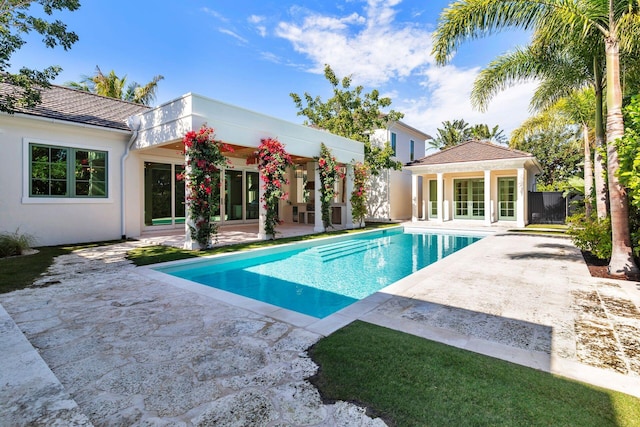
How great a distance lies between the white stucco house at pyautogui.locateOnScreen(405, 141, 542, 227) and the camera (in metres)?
17.3

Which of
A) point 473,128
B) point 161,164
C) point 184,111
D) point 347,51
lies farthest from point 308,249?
point 473,128

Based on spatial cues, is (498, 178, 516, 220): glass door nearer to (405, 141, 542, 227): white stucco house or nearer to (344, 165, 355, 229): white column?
(405, 141, 542, 227): white stucco house

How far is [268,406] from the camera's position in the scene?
2.39m

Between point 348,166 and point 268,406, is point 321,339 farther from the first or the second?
point 348,166

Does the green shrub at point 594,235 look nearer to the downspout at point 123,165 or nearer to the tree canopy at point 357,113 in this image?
the tree canopy at point 357,113

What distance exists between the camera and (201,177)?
9383 millimetres

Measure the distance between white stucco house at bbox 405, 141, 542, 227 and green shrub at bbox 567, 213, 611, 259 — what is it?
29.8 ft

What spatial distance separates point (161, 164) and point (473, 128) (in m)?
39.2

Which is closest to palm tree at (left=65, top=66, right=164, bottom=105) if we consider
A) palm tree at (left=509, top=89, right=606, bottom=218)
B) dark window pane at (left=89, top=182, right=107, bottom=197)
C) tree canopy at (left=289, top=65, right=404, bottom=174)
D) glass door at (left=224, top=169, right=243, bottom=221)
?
glass door at (left=224, top=169, right=243, bottom=221)

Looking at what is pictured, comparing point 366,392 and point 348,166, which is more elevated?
point 348,166

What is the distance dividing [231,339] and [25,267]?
646 cm

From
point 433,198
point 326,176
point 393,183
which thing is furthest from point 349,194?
point 433,198

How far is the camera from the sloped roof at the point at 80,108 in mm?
10117

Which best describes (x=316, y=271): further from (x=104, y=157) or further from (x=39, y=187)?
(x=39, y=187)
